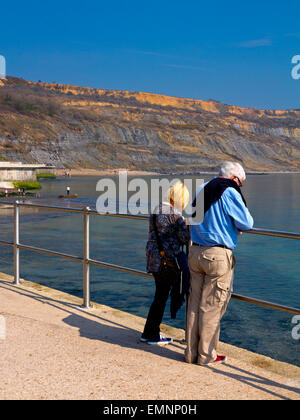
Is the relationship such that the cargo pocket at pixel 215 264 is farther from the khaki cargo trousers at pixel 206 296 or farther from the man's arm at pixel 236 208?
the man's arm at pixel 236 208

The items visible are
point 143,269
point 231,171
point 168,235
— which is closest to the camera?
point 231,171

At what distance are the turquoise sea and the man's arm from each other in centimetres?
710

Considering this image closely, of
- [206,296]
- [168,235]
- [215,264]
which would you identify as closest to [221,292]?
[206,296]

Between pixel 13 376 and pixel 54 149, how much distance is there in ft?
610

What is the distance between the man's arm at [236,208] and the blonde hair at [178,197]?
1.69ft

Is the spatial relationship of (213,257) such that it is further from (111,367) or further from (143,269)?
(143,269)

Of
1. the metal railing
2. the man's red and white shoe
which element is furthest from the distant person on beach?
the man's red and white shoe

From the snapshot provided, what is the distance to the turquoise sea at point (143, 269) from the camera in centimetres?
1352

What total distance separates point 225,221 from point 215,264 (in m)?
0.38

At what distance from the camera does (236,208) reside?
455 cm

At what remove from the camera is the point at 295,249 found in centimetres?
3177

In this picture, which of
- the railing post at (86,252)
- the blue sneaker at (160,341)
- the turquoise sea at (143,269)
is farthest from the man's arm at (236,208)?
the turquoise sea at (143,269)

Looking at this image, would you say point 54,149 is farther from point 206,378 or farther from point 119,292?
point 206,378

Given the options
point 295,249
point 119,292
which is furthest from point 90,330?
point 295,249
